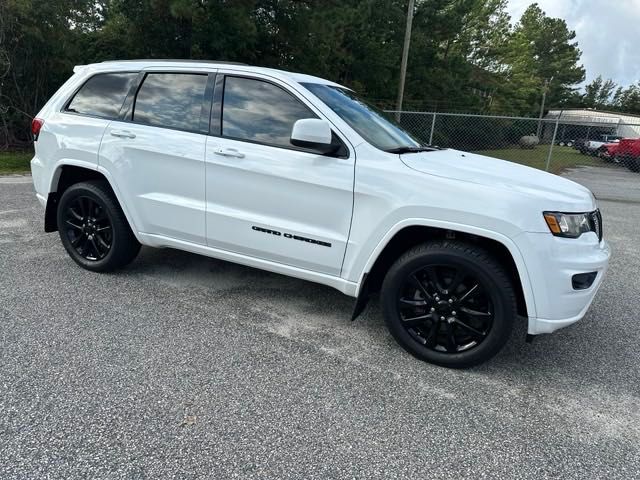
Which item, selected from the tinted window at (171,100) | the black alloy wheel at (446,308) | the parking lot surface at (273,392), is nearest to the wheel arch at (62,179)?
the parking lot surface at (273,392)

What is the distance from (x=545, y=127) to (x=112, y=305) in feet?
52.9

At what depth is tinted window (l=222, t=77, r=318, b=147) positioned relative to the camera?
10.8 ft

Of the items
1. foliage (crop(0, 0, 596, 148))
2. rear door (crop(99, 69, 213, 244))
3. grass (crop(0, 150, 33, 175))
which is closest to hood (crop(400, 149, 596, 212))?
rear door (crop(99, 69, 213, 244))

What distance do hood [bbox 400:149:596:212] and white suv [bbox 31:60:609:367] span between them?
0.02 meters

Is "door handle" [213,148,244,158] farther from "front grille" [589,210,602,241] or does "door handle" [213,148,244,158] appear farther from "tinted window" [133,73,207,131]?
"front grille" [589,210,602,241]

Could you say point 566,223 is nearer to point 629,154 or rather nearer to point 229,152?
point 229,152

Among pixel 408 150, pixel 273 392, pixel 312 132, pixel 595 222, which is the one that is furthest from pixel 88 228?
pixel 595 222

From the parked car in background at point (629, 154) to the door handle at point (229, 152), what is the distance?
16859 mm

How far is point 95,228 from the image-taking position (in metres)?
4.13

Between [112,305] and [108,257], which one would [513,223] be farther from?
[108,257]

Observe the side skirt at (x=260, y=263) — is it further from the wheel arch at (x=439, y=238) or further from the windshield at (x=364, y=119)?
the windshield at (x=364, y=119)

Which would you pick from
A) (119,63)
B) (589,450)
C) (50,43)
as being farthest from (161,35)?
(589,450)

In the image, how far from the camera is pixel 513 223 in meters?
2.65

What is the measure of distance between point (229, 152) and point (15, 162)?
1009cm
